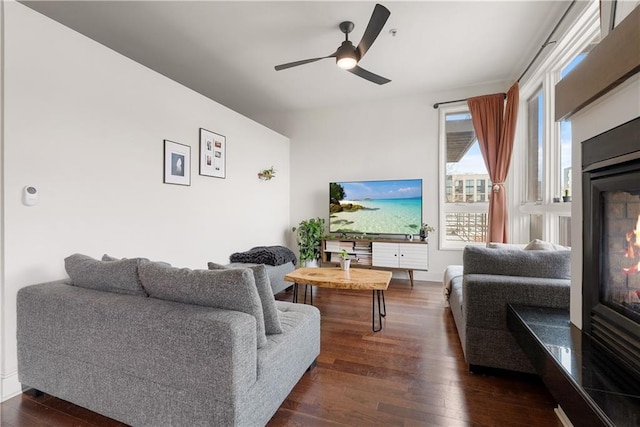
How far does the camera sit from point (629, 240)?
126 centimetres

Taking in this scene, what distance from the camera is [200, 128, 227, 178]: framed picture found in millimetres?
3197

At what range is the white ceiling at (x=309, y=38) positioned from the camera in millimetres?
2469

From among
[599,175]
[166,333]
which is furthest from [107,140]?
[599,175]

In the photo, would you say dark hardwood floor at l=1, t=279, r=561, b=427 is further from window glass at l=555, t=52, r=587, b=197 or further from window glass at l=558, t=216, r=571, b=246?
window glass at l=555, t=52, r=587, b=197

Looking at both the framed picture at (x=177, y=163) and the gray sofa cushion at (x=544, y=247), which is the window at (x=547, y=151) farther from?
the framed picture at (x=177, y=163)

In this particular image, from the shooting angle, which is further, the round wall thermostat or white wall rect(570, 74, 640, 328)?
the round wall thermostat

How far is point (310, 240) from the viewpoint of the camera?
15.1 ft

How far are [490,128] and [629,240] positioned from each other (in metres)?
3.01

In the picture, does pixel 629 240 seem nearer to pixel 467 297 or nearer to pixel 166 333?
pixel 467 297

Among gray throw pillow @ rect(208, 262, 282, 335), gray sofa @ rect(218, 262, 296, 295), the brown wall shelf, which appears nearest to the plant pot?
gray sofa @ rect(218, 262, 296, 295)

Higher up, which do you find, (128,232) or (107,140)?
(107,140)

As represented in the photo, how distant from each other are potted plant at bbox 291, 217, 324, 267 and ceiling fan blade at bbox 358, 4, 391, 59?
270 cm

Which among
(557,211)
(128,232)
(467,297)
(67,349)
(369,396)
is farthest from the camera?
(557,211)

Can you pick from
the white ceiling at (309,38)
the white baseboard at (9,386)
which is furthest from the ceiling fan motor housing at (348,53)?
the white baseboard at (9,386)
